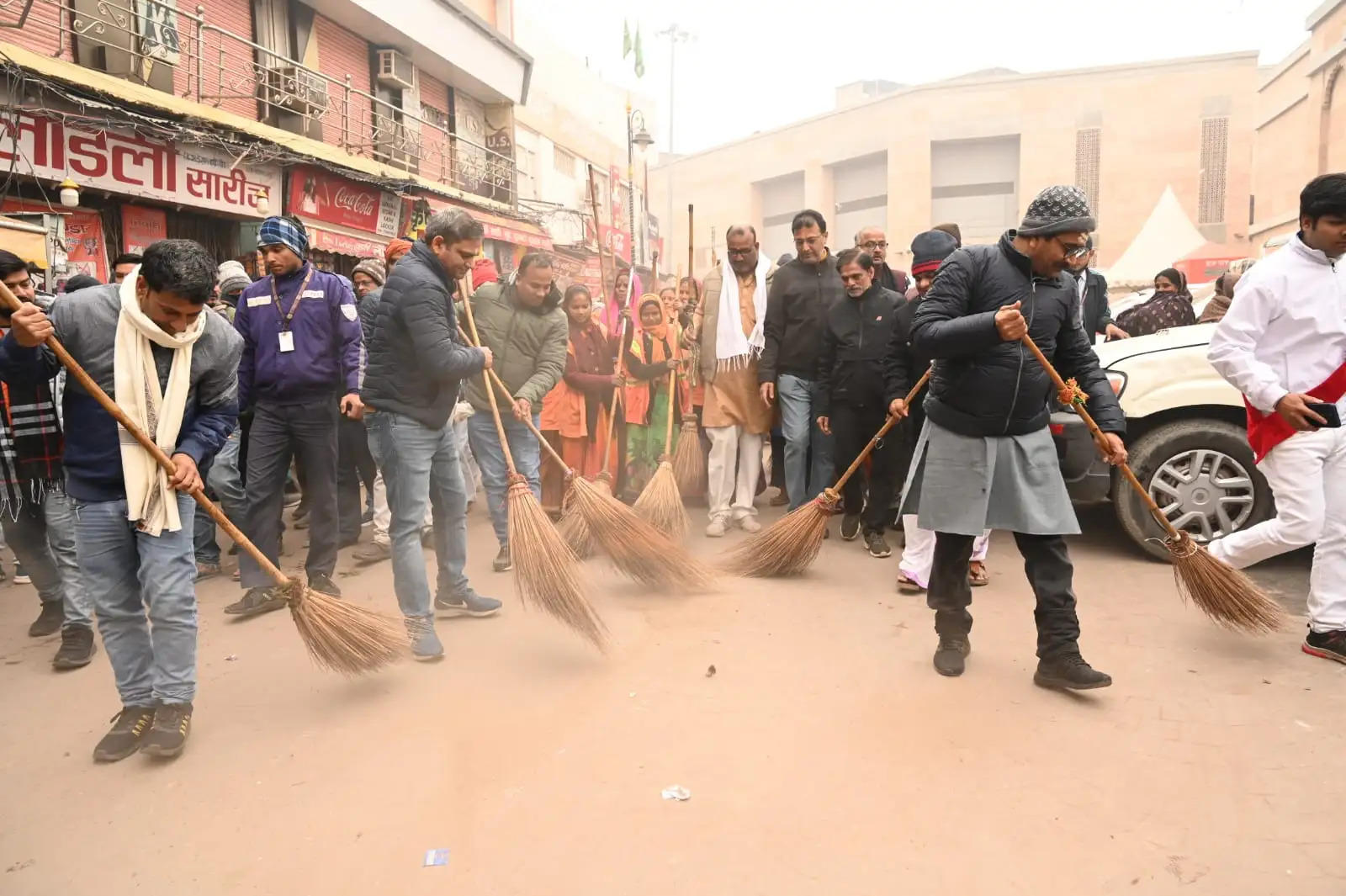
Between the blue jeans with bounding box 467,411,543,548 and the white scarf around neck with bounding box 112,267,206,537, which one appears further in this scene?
the blue jeans with bounding box 467,411,543,548

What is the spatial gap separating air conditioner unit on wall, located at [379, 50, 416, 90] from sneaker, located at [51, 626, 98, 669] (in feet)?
41.1

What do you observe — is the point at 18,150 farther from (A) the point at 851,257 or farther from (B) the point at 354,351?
(A) the point at 851,257

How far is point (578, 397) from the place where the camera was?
21.2 ft

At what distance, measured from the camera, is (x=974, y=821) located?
2303 mm

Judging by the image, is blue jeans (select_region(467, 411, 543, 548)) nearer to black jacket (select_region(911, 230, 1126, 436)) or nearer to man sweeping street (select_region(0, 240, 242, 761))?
man sweeping street (select_region(0, 240, 242, 761))

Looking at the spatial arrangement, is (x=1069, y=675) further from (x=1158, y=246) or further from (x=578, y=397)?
(x=1158, y=246)

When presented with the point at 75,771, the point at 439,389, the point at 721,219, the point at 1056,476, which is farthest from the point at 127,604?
the point at 721,219

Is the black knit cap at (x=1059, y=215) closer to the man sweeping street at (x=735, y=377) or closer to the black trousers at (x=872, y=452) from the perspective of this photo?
the black trousers at (x=872, y=452)

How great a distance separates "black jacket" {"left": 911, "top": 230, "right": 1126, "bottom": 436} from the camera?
310 centimetres

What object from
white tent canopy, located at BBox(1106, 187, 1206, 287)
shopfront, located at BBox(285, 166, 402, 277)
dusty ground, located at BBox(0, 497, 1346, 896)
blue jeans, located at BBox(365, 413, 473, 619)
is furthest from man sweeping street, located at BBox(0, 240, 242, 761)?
white tent canopy, located at BBox(1106, 187, 1206, 287)

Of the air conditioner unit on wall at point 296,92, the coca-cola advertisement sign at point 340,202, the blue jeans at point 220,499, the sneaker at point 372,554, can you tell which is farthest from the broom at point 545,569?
the air conditioner unit on wall at point 296,92

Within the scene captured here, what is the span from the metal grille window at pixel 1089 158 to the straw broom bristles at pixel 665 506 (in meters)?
32.5

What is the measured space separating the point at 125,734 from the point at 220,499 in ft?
8.08

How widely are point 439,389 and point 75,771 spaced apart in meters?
1.84
